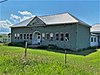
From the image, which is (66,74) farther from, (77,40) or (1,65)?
(77,40)

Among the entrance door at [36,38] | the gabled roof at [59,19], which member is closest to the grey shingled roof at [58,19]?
the gabled roof at [59,19]

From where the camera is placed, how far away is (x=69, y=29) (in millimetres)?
32281

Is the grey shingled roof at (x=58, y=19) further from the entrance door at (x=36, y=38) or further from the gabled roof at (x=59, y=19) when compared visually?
the entrance door at (x=36, y=38)

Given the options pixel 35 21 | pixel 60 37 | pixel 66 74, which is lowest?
pixel 66 74

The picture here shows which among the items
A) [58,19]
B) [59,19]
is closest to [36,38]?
[58,19]

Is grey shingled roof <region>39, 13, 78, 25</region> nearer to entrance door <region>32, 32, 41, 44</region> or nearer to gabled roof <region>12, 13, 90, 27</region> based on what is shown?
gabled roof <region>12, 13, 90, 27</region>

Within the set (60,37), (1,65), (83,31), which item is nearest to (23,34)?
(60,37)

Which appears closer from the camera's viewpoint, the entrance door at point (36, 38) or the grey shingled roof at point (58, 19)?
the grey shingled roof at point (58, 19)

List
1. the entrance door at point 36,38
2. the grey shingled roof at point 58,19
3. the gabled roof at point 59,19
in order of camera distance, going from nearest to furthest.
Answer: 1. the gabled roof at point 59,19
2. the grey shingled roof at point 58,19
3. the entrance door at point 36,38

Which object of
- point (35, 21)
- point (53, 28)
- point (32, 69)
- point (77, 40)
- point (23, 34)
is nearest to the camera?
point (32, 69)

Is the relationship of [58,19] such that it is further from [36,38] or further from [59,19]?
[36,38]

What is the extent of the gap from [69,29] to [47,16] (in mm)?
8438

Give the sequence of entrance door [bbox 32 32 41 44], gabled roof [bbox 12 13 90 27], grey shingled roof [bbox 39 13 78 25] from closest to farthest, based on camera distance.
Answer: gabled roof [bbox 12 13 90 27]
grey shingled roof [bbox 39 13 78 25]
entrance door [bbox 32 32 41 44]

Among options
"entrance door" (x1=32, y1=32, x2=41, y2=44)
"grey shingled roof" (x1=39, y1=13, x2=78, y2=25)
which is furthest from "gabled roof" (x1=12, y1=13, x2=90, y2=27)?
"entrance door" (x1=32, y1=32, x2=41, y2=44)
